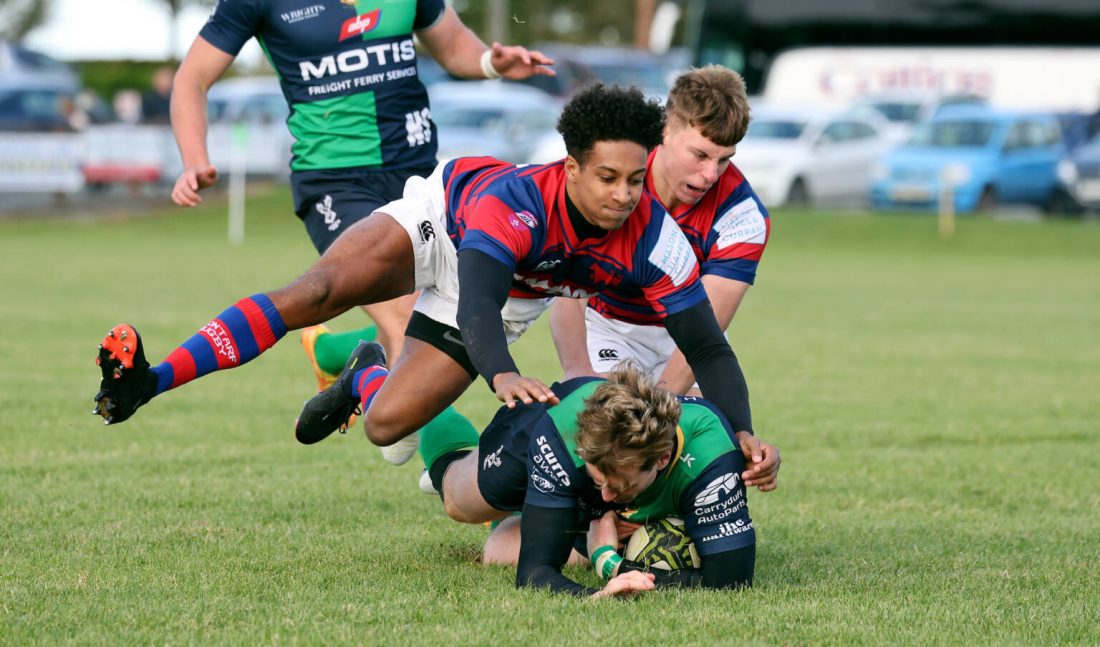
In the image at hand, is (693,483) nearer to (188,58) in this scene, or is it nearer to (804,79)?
(188,58)

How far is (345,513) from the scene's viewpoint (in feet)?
20.4

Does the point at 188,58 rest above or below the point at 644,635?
above

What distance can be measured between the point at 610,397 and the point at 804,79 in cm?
2907

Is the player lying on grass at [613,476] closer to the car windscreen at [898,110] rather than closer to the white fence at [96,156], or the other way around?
the white fence at [96,156]

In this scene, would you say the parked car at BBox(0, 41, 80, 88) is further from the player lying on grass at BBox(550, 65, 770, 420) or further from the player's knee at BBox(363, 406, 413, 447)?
the player's knee at BBox(363, 406, 413, 447)

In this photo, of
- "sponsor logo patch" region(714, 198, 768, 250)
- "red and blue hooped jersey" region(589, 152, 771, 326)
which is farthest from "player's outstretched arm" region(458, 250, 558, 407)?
"sponsor logo patch" region(714, 198, 768, 250)

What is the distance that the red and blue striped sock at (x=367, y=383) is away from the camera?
591 cm

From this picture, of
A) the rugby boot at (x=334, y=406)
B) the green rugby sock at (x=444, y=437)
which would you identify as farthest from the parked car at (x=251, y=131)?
the green rugby sock at (x=444, y=437)

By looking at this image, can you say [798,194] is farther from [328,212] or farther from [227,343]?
[227,343]

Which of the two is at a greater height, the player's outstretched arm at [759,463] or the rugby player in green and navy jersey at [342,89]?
the rugby player in green and navy jersey at [342,89]

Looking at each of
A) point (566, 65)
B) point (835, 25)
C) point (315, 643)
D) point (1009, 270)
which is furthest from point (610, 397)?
point (566, 65)

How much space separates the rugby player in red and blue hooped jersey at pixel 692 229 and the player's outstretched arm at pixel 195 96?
65.9 inches

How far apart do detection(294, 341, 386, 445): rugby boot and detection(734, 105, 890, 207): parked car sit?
21.1 metres

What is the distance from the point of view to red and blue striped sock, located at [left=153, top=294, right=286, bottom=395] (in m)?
5.07
